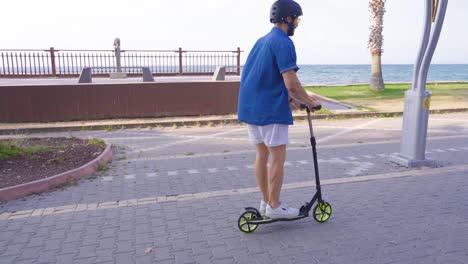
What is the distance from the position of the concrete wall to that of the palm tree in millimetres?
8591

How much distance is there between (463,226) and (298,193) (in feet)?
5.83

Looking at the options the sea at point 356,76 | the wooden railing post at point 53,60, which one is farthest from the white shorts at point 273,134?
the sea at point 356,76

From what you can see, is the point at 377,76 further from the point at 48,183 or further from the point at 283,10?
the point at 48,183

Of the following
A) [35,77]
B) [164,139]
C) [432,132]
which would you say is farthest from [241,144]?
[35,77]

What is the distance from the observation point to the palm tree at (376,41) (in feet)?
58.5

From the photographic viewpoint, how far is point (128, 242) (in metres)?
3.62

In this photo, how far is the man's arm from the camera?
3421 mm

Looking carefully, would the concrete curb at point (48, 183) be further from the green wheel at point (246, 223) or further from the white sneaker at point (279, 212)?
the white sneaker at point (279, 212)

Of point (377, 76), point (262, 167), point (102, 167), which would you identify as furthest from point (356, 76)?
point (262, 167)

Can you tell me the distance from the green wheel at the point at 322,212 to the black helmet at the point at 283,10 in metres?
1.81

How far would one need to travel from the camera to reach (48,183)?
5.14 meters

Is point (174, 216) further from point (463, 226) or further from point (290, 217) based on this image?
point (463, 226)

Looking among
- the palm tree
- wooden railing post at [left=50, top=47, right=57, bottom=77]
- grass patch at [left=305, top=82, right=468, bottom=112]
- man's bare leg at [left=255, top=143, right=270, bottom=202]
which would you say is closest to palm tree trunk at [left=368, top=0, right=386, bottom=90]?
the palm tree

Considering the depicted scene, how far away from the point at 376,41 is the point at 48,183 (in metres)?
16.3
